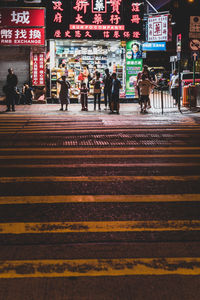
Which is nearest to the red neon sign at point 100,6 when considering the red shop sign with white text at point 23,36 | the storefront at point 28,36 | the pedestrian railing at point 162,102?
the storefront at point 28,36

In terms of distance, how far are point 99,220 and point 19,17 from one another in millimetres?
22621

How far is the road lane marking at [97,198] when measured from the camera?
627 centimetres

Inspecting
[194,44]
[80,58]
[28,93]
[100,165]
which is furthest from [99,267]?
[80,58]

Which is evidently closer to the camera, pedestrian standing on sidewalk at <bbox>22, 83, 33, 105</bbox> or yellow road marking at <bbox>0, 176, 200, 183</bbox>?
yellow road marking at <bbox>0, 176, 200, 183</bbox>

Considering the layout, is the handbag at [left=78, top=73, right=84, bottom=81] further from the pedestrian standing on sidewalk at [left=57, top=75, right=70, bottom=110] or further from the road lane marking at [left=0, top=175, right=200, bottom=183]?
the road lane marking at [left=0, top=175, right=200, bottom=183]

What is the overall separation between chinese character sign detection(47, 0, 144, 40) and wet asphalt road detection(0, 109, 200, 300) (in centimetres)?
1613

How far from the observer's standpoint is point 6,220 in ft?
18.2

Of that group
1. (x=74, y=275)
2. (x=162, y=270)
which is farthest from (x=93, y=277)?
(x=162, y=270)

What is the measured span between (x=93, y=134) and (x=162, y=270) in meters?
9.30

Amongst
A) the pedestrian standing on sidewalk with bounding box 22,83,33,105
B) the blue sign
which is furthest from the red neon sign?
the pedestrian standing on sidewalk with bounding box 22,83,33,105

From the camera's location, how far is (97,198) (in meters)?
6.41

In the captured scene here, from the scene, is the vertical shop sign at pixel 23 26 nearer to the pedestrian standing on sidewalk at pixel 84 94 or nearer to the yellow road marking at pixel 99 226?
the pedestrian standing on sidewalk at pixel 84 94

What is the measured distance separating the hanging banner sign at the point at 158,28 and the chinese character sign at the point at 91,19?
4.25 feet

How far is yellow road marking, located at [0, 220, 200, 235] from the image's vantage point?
516 centimetres
